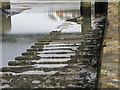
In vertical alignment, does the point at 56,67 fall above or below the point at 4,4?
below

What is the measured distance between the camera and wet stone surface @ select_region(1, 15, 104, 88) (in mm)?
4721

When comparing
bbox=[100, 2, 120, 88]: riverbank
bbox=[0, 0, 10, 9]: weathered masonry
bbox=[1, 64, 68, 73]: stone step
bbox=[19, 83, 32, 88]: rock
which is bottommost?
bbox=[19, 83, 32, 88]: rock

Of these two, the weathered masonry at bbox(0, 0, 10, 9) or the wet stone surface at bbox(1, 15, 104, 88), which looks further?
the weathered masonry at bbox(0, 0, 10, 9)

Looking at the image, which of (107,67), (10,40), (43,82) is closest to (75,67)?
(43,82)

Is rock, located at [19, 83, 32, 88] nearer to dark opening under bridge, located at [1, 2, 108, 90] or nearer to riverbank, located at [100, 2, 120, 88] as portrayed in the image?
dark opening under bridge, located at [1, 2, 108, 90]

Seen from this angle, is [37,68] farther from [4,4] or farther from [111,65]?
[4,4]

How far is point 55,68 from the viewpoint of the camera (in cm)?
578

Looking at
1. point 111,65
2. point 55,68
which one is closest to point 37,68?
point 55,68

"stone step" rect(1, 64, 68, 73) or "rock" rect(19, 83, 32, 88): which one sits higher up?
"stone step" rect(1, 64, 68, 73)

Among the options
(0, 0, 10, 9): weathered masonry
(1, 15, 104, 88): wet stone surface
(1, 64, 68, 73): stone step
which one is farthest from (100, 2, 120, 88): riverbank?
(0, 0, 10, 9): weathered masonry

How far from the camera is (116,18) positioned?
20.4ft

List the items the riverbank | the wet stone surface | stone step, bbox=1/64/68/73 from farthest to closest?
stone step, bbox=1/64/68/73 < the wet stone surface < the riverbank

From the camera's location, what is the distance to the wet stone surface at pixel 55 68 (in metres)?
4.72

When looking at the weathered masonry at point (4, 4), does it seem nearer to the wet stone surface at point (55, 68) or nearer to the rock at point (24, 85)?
the wet stone surface at point (55, 68)
